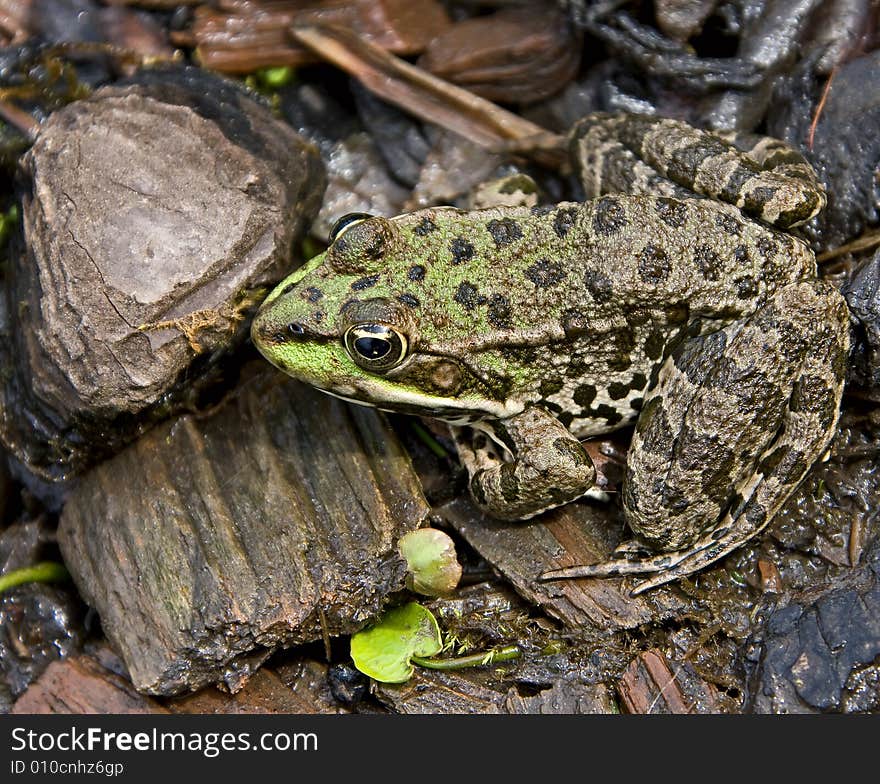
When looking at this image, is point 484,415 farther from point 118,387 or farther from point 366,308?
point 118,387

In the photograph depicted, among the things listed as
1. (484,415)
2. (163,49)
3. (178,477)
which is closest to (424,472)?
(484,415)

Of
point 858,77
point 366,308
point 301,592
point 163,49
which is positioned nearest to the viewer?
point 366,308

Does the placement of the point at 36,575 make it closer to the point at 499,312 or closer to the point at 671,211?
the point at 499,312

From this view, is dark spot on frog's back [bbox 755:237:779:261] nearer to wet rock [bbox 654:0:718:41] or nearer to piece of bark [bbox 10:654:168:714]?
wet rock [bbox 654:0:718:41]

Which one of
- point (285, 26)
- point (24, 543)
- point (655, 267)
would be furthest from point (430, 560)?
point (285, 26)

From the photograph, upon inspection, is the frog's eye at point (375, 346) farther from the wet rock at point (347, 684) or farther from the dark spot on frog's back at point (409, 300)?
the wet rock at point (347, 684)

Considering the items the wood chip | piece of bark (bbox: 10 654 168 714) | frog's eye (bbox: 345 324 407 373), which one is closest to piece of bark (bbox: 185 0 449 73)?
the wood chip
